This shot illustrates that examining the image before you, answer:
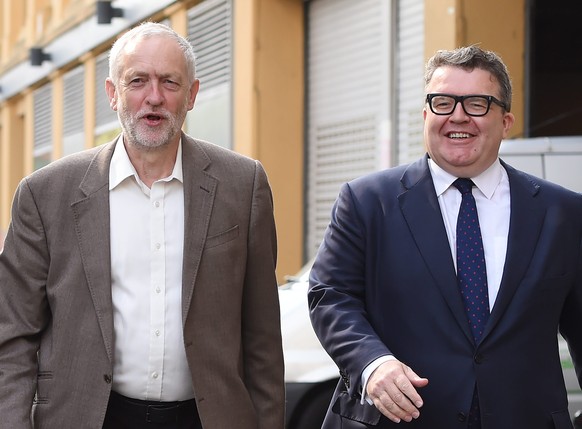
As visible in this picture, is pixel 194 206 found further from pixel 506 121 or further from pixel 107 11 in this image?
pixel 107 11

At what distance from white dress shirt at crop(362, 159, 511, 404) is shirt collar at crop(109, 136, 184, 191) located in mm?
817

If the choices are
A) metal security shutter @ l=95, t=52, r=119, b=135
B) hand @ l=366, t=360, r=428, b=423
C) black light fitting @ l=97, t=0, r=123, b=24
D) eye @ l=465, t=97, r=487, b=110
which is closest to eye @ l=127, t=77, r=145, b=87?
eye @ l=465, t=97, r=487, b=110

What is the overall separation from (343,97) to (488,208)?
984cm

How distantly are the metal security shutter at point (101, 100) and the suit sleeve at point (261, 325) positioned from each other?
1645 cm

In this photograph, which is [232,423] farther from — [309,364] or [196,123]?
[196,123]

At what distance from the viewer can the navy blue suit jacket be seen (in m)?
3.69

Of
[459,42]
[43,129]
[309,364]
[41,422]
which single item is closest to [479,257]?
[41,422]

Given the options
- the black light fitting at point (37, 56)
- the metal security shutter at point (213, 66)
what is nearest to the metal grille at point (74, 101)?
the black light fitting at point (37, 56)

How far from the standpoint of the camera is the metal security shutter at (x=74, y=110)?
2219 centimetres

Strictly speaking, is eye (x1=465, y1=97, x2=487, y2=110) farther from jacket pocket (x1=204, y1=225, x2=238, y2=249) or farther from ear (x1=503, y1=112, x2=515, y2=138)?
jacket pocket (x1=204, y1=225, x2=238, y2=249)

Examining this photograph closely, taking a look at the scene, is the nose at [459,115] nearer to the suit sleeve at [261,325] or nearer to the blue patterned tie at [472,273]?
the blue patterned tie at [472,273]

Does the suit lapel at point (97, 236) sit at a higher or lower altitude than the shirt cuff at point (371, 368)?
higher

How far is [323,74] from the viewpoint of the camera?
46.4ft

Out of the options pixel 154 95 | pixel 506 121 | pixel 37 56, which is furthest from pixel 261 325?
pixel 37 56
